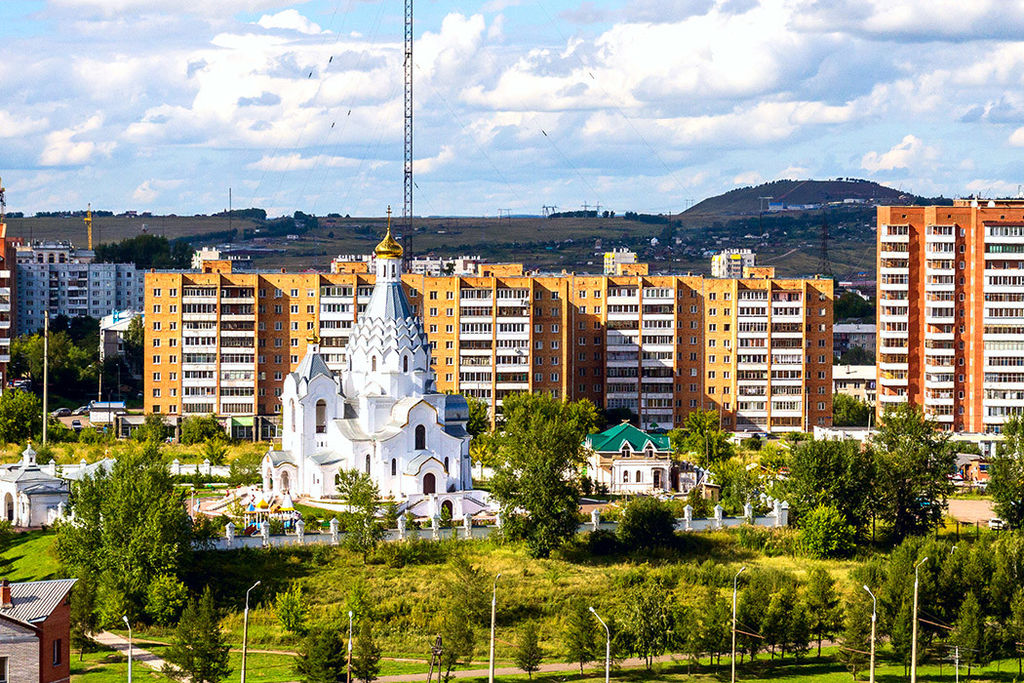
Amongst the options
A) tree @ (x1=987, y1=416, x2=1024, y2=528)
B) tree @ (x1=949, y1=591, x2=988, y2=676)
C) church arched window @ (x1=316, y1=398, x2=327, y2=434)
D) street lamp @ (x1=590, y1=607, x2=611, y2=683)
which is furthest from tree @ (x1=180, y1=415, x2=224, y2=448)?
tree @ (x1=949, y1=591, x2=988, y2=676)

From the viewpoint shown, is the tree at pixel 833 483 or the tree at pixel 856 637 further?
the tree at pixel 833 483

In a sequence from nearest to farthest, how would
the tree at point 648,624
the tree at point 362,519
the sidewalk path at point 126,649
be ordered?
the sidewalk path at point 126,649, the tree at point 648,624, the tree at point 362,519

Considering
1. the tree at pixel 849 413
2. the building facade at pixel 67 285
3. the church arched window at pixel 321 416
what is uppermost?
the building facade at pixel 67 285

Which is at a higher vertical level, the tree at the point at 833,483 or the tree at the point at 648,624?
the tree at the point at 833,483

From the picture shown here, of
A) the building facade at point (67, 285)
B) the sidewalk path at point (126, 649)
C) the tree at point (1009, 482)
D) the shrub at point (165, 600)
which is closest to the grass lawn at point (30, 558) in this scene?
the shrub at point (165, 600)

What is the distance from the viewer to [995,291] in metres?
108

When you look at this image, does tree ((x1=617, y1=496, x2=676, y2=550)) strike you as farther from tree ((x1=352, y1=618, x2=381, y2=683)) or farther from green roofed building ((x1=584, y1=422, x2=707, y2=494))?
tree ((x1=352, y1=618, x2=381, y2=683))

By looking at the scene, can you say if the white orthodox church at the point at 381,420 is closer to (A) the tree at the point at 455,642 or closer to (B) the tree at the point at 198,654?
(A) the tree at the point at 455,642

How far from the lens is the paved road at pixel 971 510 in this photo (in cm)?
8106

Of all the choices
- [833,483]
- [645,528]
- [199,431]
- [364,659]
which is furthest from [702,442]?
[364,659]

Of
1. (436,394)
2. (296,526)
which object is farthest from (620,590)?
(436,394)

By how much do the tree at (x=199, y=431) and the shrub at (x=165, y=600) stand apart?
37.4m

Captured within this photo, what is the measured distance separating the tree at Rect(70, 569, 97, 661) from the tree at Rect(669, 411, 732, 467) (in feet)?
118

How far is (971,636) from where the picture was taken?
61656 millimetres
